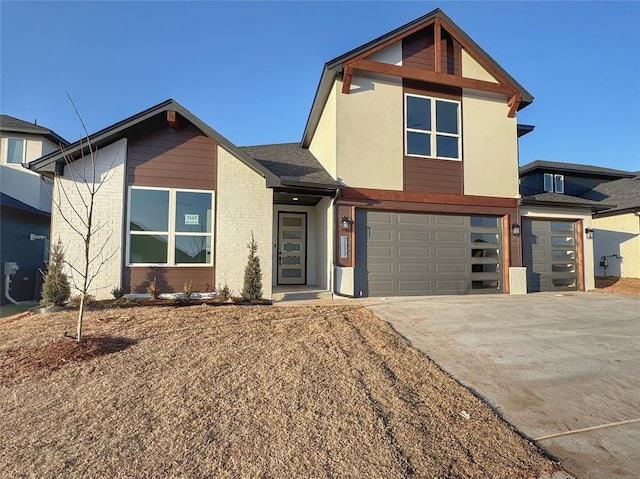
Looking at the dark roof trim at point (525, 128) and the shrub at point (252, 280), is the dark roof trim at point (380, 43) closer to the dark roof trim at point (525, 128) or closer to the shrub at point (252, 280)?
the dark roof trim at point (525, 128)

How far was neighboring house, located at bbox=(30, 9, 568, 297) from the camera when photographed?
794 cm

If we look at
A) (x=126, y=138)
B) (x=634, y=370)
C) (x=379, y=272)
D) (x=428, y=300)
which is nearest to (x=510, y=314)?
(x=428, y=300)

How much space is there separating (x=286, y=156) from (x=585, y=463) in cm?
1041

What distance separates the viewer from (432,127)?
987 cm

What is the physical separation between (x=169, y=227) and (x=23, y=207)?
6286 mm

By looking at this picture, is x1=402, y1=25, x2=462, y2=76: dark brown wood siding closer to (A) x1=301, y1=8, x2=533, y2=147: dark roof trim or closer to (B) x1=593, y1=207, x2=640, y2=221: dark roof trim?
(A) x1=301, y1=8, x2=533, y2=147: dark roof trim

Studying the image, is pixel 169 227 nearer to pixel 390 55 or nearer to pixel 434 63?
pixel 390 55

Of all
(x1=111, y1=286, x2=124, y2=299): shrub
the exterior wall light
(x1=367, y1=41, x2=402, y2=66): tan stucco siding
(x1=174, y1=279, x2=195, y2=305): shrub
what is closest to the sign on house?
(x1=174, y1=279, x2=195, y2=305): shrub

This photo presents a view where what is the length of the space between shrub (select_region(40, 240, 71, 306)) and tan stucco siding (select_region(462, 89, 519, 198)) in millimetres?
10826

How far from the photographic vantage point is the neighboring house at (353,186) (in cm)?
794

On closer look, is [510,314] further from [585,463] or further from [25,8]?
[25,8]

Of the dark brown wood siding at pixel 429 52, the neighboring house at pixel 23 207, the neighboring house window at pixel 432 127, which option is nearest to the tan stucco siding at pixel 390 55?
the dark brown wood siding at pixel 429 52

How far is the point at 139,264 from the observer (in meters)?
7.86

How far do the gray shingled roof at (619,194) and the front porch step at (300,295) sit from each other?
44.0ft
